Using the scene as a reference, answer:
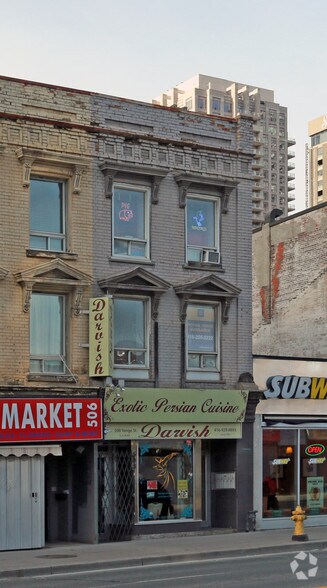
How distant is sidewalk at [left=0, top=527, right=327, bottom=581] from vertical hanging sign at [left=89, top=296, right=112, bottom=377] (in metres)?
4.35

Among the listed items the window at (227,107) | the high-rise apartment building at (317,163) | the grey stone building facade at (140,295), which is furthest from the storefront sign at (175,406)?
the high-rise apartment building at (317,163)

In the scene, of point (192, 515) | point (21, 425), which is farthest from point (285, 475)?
point (21, 425)

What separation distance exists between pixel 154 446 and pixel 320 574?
1005cm

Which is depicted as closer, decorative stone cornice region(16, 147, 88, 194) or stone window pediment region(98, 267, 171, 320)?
decorative stone cornice region(16, 147, 88, 194)

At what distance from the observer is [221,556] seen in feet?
77.8

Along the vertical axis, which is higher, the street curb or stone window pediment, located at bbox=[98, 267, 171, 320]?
stone window pediment, located at bbox=[98, 267, 171, 320]

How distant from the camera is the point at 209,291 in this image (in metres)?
29.0

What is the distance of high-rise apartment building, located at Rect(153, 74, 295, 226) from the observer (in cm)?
18288

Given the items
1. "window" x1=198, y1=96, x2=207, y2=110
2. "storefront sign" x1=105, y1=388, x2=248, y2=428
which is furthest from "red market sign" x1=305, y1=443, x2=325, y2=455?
"window" x1=198, y1=96, x2=207, y2=110

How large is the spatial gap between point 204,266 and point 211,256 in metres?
0.41

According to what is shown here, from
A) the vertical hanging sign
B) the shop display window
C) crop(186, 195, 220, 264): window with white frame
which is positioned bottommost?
the shop display window

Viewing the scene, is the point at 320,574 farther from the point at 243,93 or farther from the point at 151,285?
the point at 243,93

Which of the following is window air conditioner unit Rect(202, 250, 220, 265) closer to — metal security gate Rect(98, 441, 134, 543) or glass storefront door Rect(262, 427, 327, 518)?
glass storefront door Rect(262, 427, 327, 518)

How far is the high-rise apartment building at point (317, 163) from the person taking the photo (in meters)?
194
